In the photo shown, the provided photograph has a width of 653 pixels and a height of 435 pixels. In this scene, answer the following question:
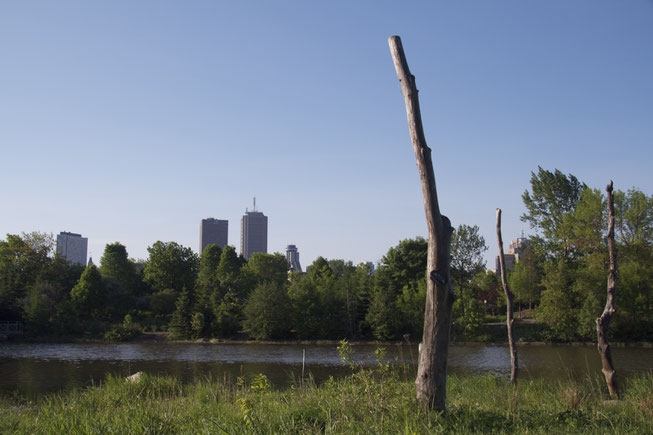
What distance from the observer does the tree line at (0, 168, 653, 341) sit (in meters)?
36.7

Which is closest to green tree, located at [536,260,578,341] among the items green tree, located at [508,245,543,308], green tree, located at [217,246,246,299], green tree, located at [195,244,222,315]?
green tree, located at [508,245,543,308]

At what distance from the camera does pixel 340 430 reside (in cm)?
497

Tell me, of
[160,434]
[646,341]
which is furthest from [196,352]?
[646,341]

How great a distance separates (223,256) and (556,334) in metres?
39.4

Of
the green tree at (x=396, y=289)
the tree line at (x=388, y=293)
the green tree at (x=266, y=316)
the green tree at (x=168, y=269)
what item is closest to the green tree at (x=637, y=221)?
the tree line at (x=388, y=293)

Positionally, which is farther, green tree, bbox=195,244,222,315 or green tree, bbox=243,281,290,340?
green tree, bbox=195,244,222,315

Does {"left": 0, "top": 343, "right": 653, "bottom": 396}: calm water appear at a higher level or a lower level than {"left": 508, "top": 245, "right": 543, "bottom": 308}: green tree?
lower

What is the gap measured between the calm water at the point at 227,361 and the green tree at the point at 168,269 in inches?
766

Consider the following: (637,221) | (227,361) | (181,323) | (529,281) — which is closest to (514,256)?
(529,281)

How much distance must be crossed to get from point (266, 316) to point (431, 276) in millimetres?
38128

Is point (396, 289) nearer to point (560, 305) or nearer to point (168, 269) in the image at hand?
point (560, 305)

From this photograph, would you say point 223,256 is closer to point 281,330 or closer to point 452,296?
point 281,330

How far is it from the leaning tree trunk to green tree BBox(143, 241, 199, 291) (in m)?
55.8

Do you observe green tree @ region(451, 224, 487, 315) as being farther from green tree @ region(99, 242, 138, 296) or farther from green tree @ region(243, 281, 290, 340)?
green tree @ region(99, 242, 138, 296)
